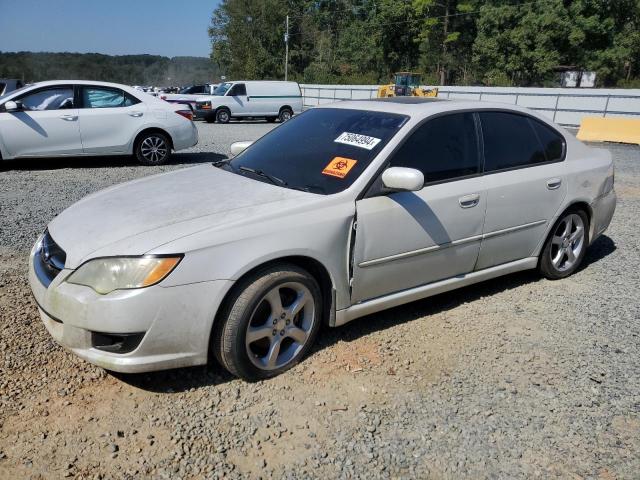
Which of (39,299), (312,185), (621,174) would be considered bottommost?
(621,174)

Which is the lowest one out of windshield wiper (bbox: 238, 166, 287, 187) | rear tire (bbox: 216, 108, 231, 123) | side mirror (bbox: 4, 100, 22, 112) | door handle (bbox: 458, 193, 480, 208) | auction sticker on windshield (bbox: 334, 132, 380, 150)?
rear tire (bbox: 216, 108, 231, 123)

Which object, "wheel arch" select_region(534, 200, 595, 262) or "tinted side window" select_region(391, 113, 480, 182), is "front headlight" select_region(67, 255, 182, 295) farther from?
"wheel arch" select_region(534, 200, 595, 262)

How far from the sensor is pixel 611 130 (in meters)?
16.3

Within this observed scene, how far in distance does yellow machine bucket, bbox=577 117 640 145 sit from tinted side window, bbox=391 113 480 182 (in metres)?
14.6

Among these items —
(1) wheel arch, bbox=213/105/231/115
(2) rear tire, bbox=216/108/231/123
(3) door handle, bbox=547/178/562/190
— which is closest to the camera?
(3) door handle, bbox=547/178/562/190

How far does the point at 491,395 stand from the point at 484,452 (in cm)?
51

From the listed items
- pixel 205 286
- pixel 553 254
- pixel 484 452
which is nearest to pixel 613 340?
pixel 553 254

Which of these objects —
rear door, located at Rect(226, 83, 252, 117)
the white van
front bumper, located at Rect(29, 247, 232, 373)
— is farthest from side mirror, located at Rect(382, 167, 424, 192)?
rear door, located at Rect(226, 83, 252, 117)

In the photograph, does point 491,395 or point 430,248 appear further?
point 430,248

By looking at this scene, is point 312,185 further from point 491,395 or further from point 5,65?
point 5,65

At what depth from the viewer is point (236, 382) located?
9.73 ft

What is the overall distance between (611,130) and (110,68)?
4539 inches

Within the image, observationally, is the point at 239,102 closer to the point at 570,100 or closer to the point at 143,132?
the point at 143,132

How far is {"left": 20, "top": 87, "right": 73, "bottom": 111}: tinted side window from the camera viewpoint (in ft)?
28.5
